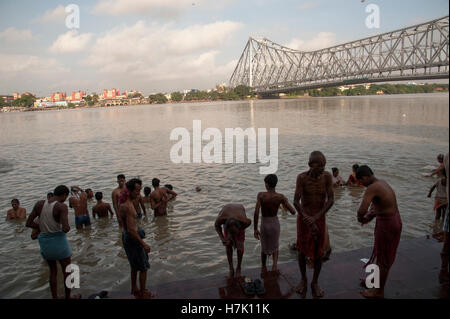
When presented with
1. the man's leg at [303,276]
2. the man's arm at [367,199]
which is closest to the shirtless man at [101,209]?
the man's leg at [303,276]

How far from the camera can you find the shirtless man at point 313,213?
3.33m

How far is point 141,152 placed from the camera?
17.2m

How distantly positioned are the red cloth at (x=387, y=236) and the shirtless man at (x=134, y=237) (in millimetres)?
2564

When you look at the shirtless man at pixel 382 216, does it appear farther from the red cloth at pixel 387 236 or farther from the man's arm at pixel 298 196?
the man's arm at pixel 298 196

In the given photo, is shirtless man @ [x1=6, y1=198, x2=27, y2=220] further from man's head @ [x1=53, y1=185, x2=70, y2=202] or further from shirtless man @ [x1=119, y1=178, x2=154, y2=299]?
shirtless man @ [x1=119, y1=178, x2=154, y2=299]

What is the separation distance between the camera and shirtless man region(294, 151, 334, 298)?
3326mm

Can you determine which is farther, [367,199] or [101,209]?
[101,209]

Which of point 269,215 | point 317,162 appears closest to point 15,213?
point 269,215

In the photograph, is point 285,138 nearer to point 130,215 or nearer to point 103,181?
point 103,181

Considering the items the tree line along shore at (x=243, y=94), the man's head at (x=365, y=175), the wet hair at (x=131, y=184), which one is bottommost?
the wet hair at (x=131, y=184)

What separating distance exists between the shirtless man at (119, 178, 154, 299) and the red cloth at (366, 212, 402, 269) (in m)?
2.56

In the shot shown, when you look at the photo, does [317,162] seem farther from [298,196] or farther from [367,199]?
[367,199]

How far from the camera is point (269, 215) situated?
3930 millimetres

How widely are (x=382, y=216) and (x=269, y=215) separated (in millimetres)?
1326
